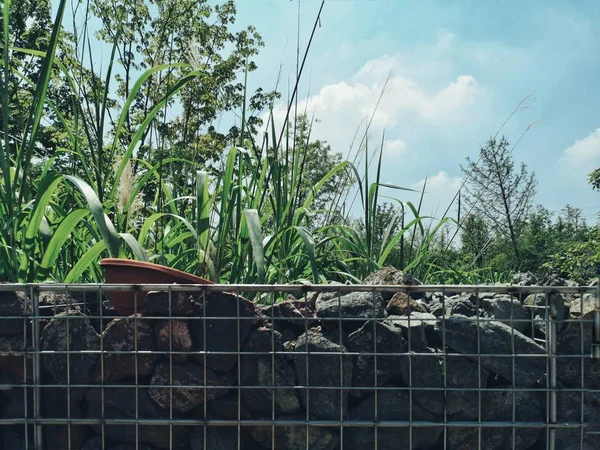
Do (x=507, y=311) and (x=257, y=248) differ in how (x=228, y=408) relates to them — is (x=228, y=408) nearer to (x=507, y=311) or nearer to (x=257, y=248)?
(x=257, y=248)

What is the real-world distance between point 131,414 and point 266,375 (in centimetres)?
44

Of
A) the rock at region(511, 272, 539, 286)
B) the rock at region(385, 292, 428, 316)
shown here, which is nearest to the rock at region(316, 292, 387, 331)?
the rock at region(385, 292, 428, 316)

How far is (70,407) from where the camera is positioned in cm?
200

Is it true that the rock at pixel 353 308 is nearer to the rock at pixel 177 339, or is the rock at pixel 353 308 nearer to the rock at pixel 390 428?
the rock at pixel 390 428

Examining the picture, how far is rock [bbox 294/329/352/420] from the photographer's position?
75.9 inches

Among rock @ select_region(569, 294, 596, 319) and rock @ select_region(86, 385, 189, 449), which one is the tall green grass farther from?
rock @ select_region(569, 294, 596, 319)

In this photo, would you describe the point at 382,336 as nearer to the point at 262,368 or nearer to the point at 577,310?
the point at 262,368

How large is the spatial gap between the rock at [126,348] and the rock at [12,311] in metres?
0.29

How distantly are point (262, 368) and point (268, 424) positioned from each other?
17 cm

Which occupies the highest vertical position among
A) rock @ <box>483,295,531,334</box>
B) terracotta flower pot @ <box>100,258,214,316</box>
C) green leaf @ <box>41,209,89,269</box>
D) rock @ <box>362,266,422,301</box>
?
green leaf @ <box>41,209,89,269</box>

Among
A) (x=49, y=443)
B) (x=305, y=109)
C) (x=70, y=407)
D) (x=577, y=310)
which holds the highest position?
(x=305, y=109)

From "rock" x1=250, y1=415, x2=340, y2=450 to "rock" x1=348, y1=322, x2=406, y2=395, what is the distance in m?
0.16

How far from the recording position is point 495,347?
6.59 ft

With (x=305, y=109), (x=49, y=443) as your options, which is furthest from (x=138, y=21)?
(x=49, y=443)
